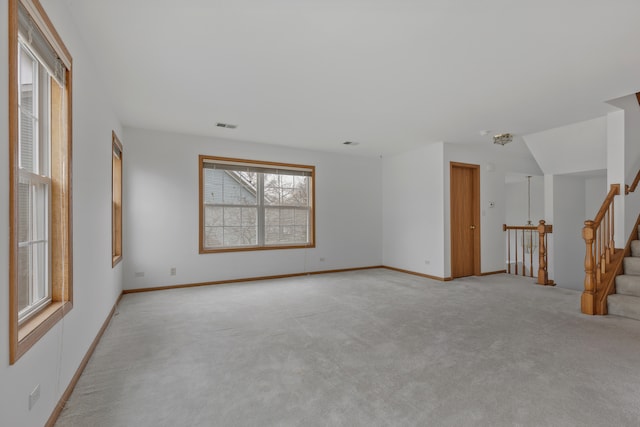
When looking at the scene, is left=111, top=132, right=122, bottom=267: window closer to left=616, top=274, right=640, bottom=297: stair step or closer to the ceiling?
the ceiling

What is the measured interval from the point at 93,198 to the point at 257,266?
10.7 feet

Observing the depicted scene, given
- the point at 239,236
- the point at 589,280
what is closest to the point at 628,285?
the point at 589,280

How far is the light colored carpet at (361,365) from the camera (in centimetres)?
181

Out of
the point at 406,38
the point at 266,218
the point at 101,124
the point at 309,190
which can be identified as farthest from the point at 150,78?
the point at 309,190

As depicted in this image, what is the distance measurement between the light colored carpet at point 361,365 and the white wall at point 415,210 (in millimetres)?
1750

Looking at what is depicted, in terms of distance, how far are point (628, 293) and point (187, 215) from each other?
6054 millimetres

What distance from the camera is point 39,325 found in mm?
1615

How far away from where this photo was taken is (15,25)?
4.53 ft

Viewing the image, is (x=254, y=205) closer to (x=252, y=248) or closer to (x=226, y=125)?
(x=252, y=248)

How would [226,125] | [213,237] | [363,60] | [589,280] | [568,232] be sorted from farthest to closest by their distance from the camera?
[568,232], [213,237], [226,125], [589,280], [363,60]

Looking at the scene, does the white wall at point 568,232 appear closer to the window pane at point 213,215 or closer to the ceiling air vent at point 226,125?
the ceiling air vent at point 226,125

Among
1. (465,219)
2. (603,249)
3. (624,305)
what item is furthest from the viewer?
(465,219)

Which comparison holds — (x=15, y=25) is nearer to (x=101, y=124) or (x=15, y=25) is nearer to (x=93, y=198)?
(x=93, y=198)

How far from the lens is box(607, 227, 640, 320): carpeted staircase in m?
3.43
